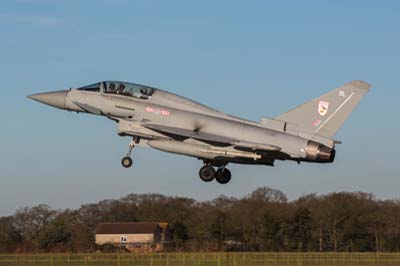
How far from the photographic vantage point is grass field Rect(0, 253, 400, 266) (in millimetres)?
54031

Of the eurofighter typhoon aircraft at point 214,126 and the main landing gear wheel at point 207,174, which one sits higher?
the eurofighter typhoon aircraft at point 214,126

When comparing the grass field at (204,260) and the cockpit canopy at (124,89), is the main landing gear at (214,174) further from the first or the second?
the grass field at (204,260)

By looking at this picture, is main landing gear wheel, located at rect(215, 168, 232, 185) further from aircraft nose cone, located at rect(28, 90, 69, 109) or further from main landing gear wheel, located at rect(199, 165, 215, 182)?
aircraft nose cone, located at rect(28, 90, 69, 109)

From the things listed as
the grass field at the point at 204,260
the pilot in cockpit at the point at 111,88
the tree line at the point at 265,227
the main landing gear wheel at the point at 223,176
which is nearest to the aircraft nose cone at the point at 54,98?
the pilot in cockpit at the point at 111,88

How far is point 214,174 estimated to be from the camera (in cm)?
4419

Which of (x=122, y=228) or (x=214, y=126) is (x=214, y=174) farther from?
(x=122, y=228)

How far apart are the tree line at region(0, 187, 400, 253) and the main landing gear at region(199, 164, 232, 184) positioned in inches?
972

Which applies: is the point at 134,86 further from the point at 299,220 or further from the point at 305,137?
the point at 299,220

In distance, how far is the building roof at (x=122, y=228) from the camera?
265ft

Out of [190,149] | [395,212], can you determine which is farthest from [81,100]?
[395,212]

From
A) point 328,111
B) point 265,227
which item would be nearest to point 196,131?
point 328,111

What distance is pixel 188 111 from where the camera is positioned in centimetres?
4388

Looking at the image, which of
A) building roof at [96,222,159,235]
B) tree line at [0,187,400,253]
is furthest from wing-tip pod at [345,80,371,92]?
building roof at [96,222,159,235]

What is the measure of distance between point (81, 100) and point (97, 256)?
15.6m
